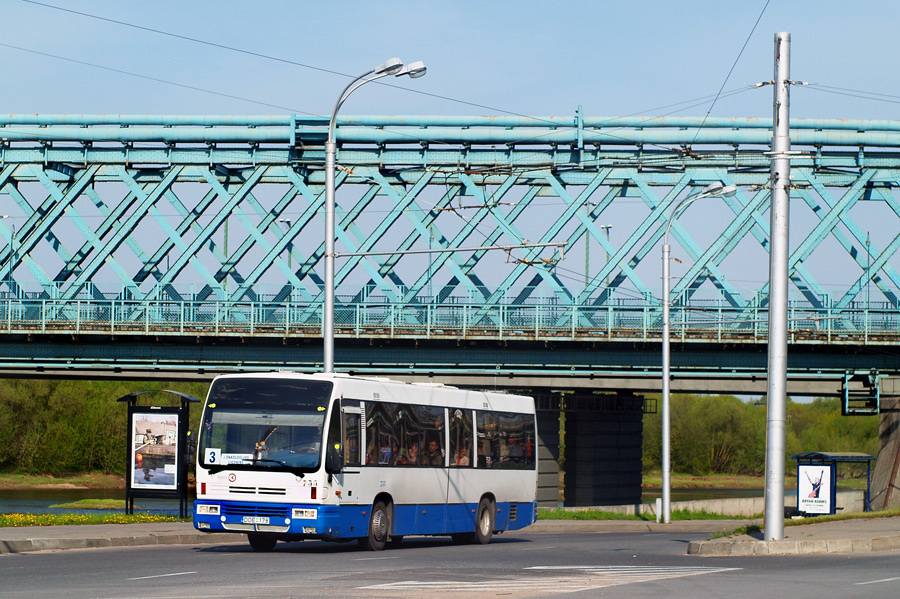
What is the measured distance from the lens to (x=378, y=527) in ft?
67.6

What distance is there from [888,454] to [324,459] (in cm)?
2818

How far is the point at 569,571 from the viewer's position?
53.6 ft

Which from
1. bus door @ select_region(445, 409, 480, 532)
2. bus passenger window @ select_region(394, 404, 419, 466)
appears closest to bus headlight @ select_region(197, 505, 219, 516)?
bus passenger window @ select_region(394, 404, 419, 466)

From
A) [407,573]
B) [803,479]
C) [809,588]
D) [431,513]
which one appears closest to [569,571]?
[407,573]

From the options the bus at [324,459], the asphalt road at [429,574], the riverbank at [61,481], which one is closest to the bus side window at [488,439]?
the bus at [324,459]

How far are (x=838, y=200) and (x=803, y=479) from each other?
11.9 m

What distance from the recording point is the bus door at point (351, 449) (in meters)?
19.4

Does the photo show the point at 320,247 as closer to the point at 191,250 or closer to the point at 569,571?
the point at 191,250

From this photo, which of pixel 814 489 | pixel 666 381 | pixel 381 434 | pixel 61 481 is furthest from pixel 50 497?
pixel 381 434

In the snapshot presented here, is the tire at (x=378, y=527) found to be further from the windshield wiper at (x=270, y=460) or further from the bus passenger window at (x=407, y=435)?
the windshield wiper at (x=270, y=460)

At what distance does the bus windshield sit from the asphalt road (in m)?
1.47

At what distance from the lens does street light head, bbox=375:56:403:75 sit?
23.3 meters

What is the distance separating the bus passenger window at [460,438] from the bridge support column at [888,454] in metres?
21.3

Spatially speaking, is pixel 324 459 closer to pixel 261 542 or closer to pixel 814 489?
pixel 261 542
